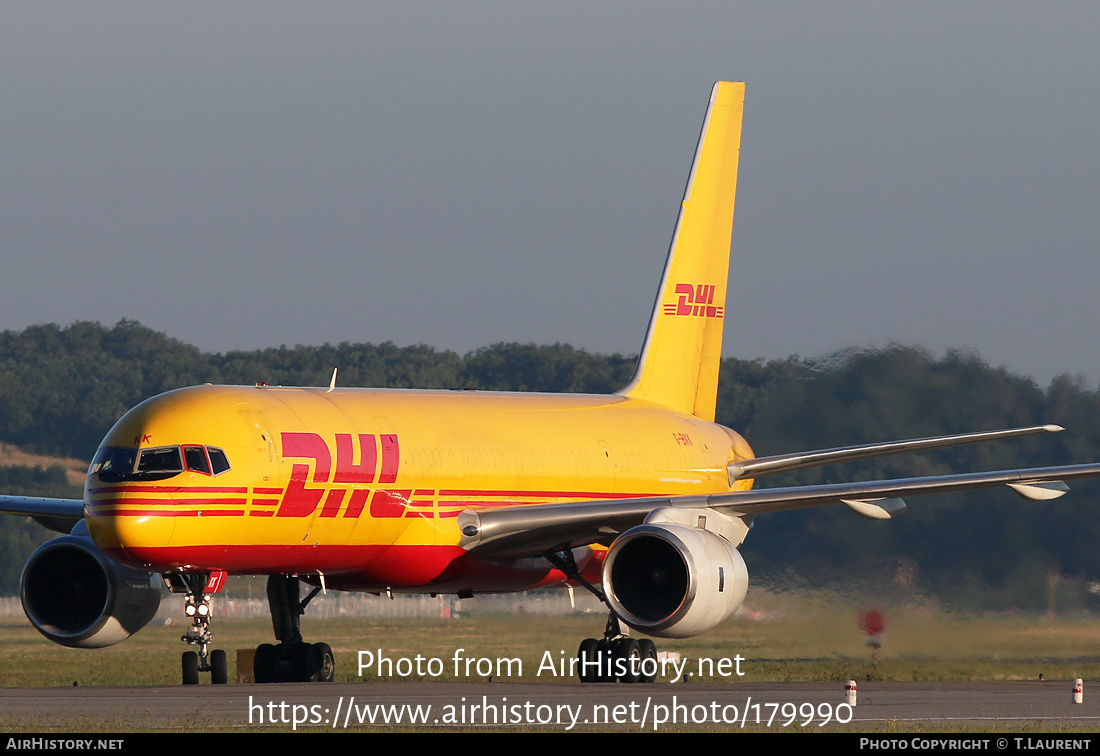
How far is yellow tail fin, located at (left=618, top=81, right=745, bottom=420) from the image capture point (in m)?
29.3

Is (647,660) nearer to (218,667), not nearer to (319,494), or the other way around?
(319,494)

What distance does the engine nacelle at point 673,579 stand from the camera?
21641mm

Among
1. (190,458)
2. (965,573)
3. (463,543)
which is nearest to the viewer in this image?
(190,458)

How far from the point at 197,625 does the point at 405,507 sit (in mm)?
3494

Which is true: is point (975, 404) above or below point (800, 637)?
above

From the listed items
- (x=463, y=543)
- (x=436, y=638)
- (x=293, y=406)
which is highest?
(x=293, y=406)

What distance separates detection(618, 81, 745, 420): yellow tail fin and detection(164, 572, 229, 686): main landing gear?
27.6 feet

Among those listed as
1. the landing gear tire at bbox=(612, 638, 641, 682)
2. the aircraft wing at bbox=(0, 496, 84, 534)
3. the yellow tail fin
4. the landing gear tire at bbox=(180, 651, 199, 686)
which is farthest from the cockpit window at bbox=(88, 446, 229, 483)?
the yellow tail fin

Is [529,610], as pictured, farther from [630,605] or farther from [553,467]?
[630,605]

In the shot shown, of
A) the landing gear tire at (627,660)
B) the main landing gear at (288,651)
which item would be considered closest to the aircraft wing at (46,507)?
the main landing gear at (288,651)

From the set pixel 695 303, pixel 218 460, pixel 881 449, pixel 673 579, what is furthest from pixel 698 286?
pixel 218 460

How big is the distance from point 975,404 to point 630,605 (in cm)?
1261

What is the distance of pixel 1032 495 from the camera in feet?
72.6
